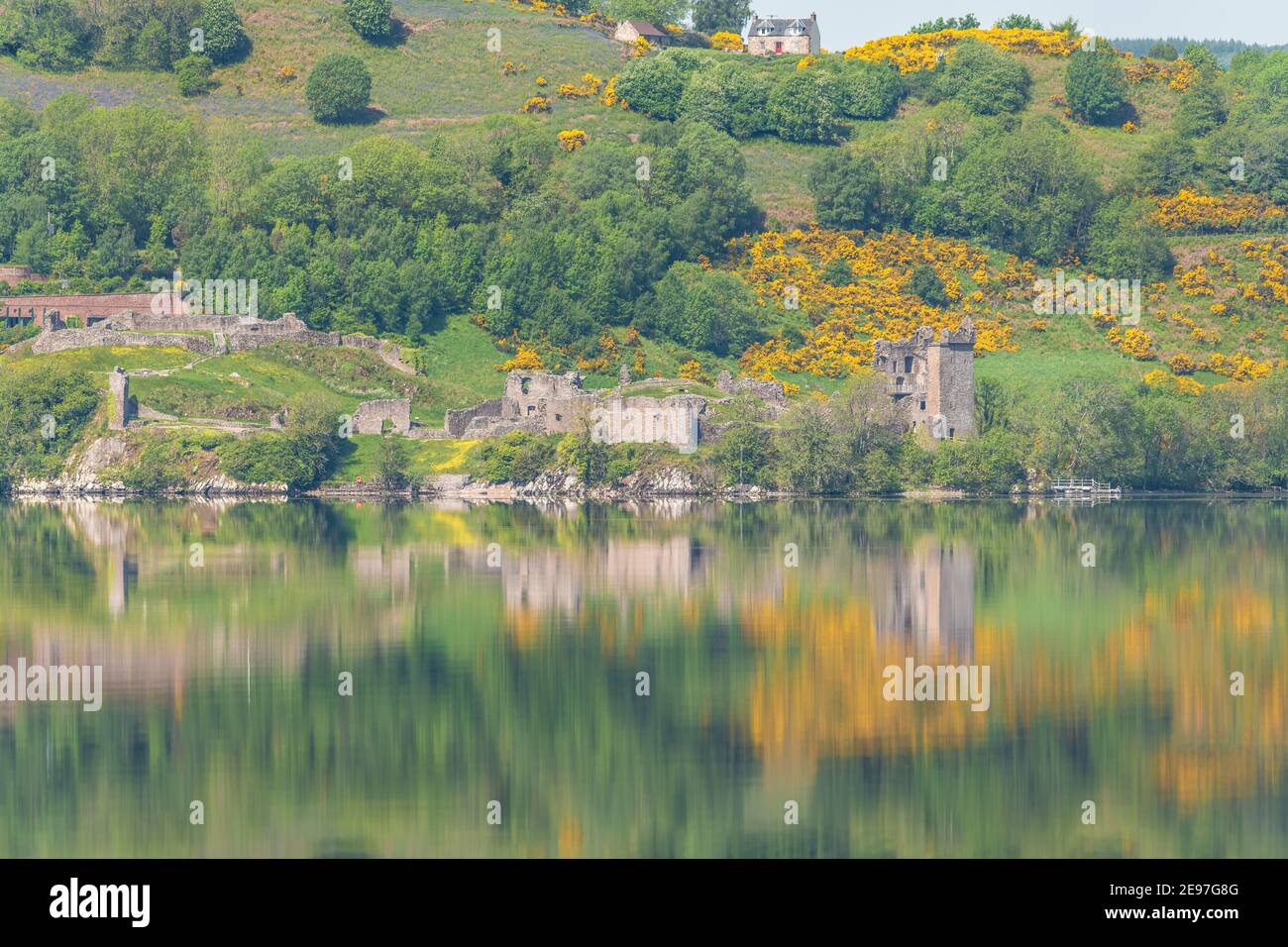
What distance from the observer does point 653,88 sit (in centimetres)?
16912

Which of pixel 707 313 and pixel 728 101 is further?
pixel 728 101

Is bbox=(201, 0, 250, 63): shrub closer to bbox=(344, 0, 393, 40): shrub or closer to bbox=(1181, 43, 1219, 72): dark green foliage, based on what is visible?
bbox=(344, 0, 393, 40): shrub

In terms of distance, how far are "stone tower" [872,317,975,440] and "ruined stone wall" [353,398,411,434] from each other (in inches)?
962

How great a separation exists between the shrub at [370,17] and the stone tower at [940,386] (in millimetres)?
78297

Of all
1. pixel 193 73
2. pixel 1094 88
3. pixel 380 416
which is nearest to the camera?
pixel 380 416

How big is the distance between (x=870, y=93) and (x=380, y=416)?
2852 inches

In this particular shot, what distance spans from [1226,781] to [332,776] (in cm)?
1430

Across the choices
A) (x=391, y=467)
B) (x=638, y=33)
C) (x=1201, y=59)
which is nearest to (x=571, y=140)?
(x=638, y=33)

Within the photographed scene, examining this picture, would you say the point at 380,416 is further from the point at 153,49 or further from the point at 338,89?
the point at 153,49

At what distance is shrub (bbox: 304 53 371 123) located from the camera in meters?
166

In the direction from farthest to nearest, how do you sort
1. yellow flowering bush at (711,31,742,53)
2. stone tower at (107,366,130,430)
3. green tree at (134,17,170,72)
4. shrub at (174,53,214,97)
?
yellow flowering bush at (711,31,742,53), green tree at (134,17,170,72), shrub at (174,53,214,97), stone tower at (107,366,130,430)

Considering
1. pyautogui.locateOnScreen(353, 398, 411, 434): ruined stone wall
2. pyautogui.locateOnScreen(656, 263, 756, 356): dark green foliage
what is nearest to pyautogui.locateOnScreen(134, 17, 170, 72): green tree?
pyautogui.locateOnScreen(656, 263, 756, 356): dark green foliage

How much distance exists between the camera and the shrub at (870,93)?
567 ft

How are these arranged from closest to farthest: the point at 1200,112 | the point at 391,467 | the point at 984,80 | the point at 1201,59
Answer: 1. the point at 391,467
2. the point at 1200,112
3. the point at 984,80
4. the point at 1201,59
